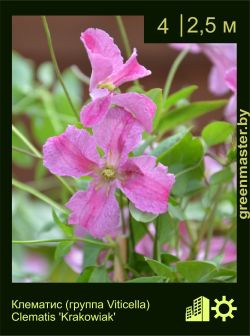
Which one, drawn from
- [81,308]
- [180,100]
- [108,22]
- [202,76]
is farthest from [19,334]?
[202,76]

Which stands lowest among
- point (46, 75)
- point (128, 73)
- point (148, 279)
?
point (148, 279)

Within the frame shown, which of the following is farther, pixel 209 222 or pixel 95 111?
pixel 209 222

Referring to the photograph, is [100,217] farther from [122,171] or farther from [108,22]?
[108,22]

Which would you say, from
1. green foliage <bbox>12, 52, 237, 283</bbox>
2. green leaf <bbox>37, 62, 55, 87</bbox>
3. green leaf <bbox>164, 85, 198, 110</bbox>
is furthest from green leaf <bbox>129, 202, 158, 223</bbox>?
green leaf <bbox>37, 62, 55, 87</bbox>

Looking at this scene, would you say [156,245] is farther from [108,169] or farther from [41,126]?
[41,126]

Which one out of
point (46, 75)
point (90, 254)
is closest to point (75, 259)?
point (90, 254)

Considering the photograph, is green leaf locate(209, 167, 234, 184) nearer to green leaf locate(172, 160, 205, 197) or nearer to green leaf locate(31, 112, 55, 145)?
green leaf locate(172, 160, 205, 197)

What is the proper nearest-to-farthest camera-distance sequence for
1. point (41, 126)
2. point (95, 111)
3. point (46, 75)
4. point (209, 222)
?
point (95, 111) < point (209, 222) < point (41, 126) < point (46, 75)
